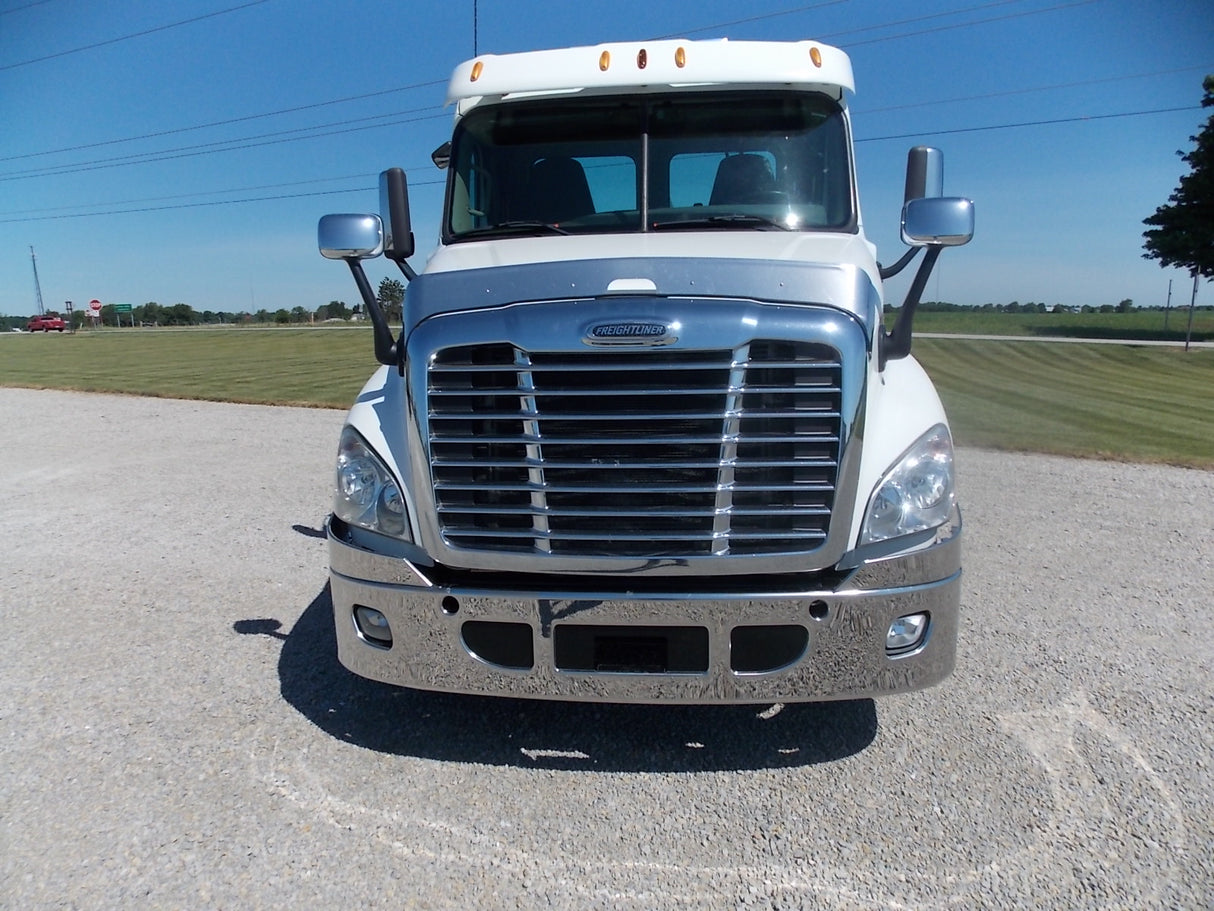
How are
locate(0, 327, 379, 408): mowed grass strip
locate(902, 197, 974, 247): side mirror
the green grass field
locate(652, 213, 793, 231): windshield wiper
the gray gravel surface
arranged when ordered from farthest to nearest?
locate(0, 327, 379, 408): mowed grass strip < the green grass field < locate(652, 213, 793, 231): windshield wiper < locate(902, 197, 974, 247): side mirror < the gray gravel surface

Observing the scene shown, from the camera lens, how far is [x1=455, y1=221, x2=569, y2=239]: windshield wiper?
13.0ft

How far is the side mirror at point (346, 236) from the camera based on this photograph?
3.84 metres

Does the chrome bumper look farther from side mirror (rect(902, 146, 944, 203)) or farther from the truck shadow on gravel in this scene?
side mirror (rect(902, 146, 944, 203))

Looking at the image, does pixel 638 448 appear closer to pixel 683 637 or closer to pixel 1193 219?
pixel 683 637

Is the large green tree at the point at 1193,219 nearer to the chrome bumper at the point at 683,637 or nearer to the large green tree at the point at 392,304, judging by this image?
the large green tree at the point at 392,304

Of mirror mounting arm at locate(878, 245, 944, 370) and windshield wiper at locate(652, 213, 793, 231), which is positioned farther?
windshield wiper at locate(652, 213, 793, 231)

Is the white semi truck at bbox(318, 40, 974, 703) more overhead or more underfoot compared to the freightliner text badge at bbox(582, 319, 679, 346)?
more underfoot

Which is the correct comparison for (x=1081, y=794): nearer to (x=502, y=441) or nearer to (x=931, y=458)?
(x=931, y=458)

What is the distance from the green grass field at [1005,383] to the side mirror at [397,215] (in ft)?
26.3

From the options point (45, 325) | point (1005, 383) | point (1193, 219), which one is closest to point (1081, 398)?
point (1005, 383)

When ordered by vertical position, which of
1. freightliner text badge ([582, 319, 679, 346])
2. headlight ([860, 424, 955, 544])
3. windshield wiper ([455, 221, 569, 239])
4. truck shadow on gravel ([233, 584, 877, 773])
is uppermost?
windshield wiper ([455, 221, 569, 239])

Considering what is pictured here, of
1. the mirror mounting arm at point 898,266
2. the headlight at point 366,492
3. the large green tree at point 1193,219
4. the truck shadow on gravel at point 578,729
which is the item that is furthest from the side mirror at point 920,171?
the large green tree at point 1193,219

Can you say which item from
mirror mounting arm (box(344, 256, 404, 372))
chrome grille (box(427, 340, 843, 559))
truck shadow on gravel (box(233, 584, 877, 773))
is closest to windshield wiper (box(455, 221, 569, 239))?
mirror mounting arm (box(344, 256, 404, 372))

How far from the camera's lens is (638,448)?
2.86 m
